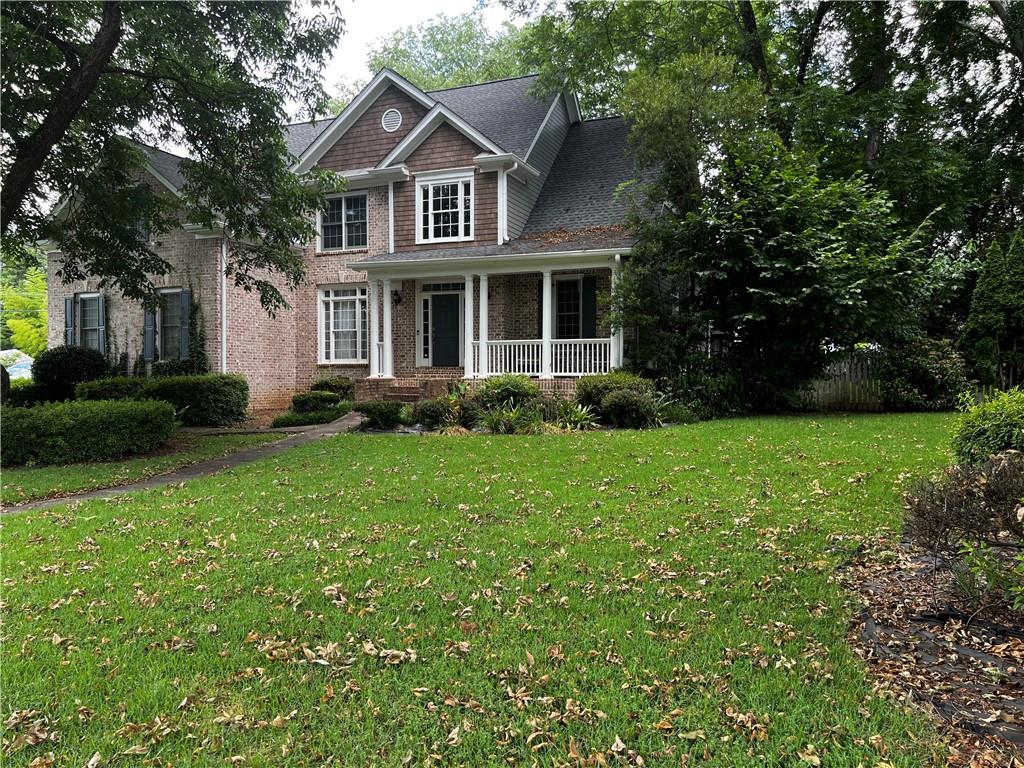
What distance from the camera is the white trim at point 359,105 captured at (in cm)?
1890

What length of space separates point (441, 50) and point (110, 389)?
29886mm

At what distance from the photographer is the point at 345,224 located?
1938 cm

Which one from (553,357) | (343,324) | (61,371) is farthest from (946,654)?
(61,371)

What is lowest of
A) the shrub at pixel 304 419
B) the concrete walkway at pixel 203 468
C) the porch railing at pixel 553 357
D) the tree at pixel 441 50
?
the concrete walkway at pixel 203 468

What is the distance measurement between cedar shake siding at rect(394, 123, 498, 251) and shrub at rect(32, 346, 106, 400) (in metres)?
9.38

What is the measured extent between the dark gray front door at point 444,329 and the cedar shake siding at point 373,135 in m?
4.78

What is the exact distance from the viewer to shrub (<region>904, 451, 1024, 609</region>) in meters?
3.74

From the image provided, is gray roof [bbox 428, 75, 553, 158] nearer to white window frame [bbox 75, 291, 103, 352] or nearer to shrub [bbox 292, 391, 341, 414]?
shrub [bbox 292, 391, 341, 414]

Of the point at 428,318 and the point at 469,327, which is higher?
the point at 428,318

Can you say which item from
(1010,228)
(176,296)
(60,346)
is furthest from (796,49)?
(60,346)

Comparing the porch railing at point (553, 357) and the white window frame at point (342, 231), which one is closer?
the porch railing at point (553, 357)

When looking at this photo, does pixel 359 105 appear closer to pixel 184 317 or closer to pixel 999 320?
pixel 184 317

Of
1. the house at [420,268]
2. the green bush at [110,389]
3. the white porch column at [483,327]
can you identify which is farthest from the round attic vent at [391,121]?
the green bush at [110,389]

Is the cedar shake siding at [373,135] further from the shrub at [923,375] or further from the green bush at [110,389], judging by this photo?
the shrub at [923,375]
